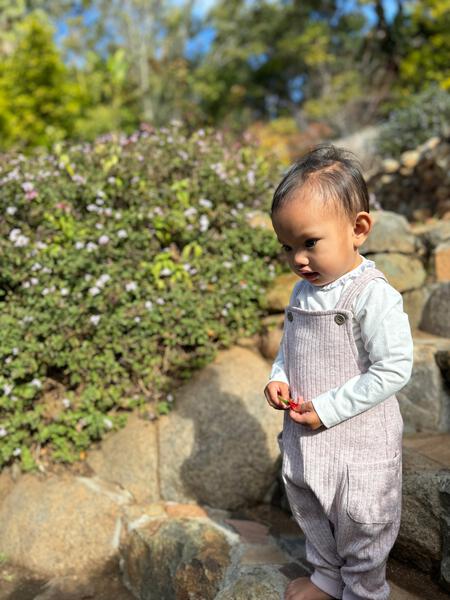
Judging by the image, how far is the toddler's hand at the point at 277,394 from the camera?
1705 millimetres

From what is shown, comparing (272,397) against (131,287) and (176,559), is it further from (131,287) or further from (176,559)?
(131,287)

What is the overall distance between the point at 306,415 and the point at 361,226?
58 centimetres

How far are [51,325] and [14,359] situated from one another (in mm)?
279

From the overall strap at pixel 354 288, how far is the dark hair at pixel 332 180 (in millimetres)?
177

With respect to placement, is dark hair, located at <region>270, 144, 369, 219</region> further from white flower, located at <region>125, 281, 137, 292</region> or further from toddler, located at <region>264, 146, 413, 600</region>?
white flower, located at <region>125, 281, 137, 292</region>

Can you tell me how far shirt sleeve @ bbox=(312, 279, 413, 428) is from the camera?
1508 mm

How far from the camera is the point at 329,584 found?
1815mm

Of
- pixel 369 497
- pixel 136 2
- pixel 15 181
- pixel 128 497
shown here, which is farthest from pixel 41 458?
pixel 136 2

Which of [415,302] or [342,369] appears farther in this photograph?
[415,302]

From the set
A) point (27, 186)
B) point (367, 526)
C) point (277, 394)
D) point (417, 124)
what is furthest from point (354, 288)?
point (417, 124)

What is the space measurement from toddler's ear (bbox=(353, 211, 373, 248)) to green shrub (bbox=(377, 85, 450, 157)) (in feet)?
18.9

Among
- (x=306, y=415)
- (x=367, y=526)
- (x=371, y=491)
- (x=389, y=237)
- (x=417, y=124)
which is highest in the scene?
(x=417, y=124)

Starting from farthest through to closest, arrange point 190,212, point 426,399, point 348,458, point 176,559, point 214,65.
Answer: point 214,65
point 190,212
point 426,399
point 176,559
point 348,458

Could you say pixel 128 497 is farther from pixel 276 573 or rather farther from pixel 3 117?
pixel 3 117
